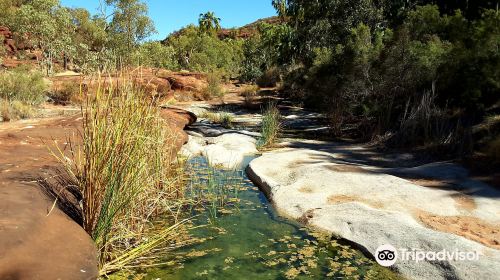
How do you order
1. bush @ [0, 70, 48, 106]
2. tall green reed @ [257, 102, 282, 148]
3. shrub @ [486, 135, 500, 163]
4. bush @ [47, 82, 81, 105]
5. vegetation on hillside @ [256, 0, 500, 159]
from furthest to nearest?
1. bush @ [47, 82, 81, 105]
2. bush @ [0, 70, 48, 106]
3. tall green reed @ [257, 102, 282, 148]
4. vegetation on hillside @ [256, 0, 500, 159]
5. shrub @ [486, 135, 500, 163]

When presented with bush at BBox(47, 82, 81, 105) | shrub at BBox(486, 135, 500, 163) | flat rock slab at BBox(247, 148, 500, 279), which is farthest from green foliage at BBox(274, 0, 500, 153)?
bush at BBox(47, 82, 81, 105)

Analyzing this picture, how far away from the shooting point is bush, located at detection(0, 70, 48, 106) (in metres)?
15.9

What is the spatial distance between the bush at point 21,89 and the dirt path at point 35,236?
44.5 feet

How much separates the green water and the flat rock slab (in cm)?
29

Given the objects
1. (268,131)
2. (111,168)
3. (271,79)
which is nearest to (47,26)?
(271,79)

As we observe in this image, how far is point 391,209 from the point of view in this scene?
587 centimetres

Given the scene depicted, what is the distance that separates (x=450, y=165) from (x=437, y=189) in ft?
5.70

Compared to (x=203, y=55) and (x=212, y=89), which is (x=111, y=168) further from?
(x=203, y=55)

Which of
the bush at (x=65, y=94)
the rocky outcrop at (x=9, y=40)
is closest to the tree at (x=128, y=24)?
the bush at (x=65, y=94)

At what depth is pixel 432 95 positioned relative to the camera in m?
10.7

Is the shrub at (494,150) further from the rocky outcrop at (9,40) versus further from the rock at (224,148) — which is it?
the rocky outcrop at (9,40)

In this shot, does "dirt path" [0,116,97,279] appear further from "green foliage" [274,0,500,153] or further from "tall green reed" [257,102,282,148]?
"green foliage" [274,0,500,153]

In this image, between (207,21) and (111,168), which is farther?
(207,21)

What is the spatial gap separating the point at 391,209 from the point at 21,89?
15245 mm
